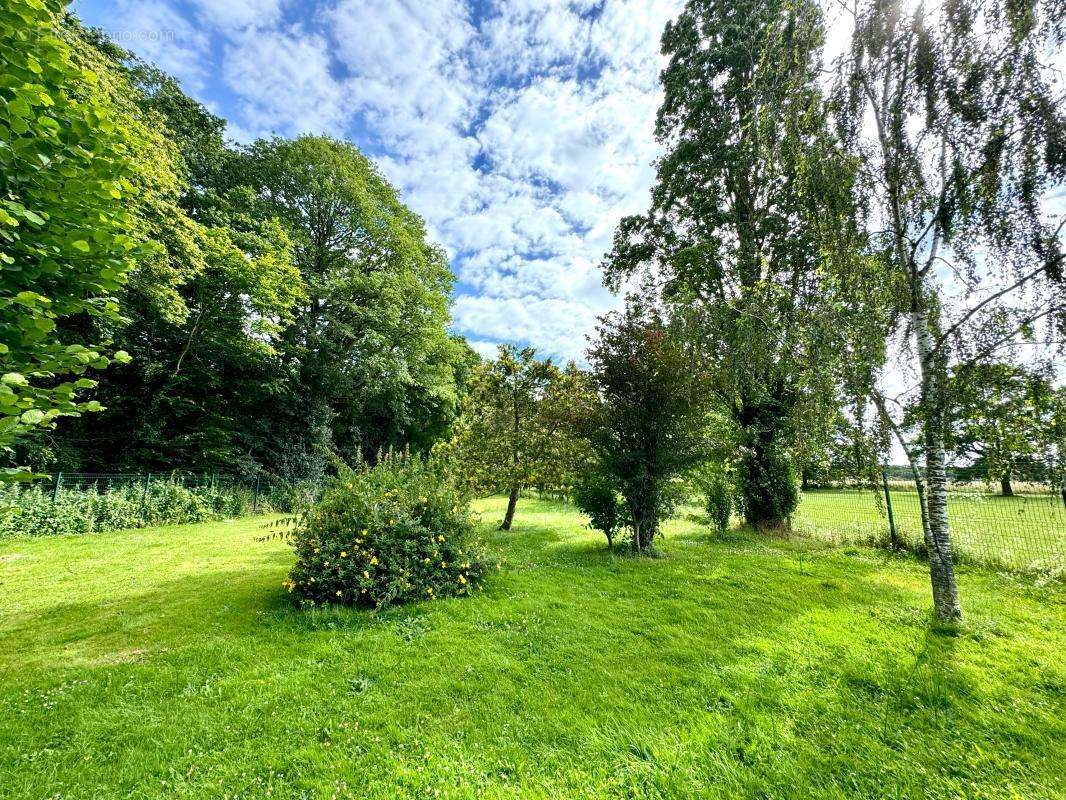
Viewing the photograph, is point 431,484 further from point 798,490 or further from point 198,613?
point 798,490

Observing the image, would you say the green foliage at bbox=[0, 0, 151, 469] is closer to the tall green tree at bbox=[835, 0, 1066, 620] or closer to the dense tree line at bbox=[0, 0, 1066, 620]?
the dense tree line at bbox=[0, 0, 1066, 620]

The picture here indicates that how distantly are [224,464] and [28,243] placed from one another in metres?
15.9

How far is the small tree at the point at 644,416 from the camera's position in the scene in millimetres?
8234

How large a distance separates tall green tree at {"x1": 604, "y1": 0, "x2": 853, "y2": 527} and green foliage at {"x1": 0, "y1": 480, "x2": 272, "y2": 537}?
13702mm

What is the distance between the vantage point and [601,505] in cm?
902

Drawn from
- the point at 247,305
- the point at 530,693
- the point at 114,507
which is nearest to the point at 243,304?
the point at 247,305

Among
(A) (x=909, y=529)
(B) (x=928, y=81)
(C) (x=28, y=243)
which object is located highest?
(B) (x=928, y=81)

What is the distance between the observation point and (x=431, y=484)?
6.59m

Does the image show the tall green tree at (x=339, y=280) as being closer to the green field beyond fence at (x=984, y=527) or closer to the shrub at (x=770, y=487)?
the shrub at (x=770, y=487)

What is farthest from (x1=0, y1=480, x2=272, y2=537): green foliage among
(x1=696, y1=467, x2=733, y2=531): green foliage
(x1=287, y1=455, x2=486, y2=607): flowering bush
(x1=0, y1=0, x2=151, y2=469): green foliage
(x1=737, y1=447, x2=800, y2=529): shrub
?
(x1=737, y1=447, x2=800, y2=529): shrub

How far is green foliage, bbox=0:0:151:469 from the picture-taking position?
222 cm

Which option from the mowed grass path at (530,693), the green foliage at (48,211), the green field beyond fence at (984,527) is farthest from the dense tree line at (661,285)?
the mowed grass path at (530,693)

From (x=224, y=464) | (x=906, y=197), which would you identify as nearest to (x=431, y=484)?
(x=906, y=197)

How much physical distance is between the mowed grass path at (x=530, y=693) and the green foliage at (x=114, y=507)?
4.51 m
